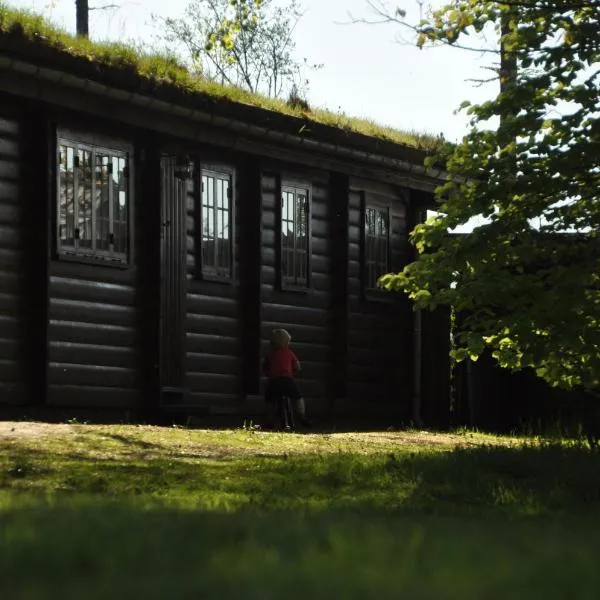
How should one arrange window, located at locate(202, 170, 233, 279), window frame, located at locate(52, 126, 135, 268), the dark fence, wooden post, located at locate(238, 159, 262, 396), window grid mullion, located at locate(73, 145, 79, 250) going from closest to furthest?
window frame, located at locate(52, 126, 135, 268) → window grid mullion, located at locate(73, 145, 79, 250) → window, located at locate(202, 170, 233, 279) → wooden post, located at locate(238, 159, 262, 396) → the dark fence

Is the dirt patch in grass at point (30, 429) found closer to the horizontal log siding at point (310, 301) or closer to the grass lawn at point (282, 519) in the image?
the grass lawn at point (282, 519)

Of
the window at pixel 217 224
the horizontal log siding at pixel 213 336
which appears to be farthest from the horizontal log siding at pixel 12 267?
the window at pixel 217 224

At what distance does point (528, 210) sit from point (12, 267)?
18.7 feet

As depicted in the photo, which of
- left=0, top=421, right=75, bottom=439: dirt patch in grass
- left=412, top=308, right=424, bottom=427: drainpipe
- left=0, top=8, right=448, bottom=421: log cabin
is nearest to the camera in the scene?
left=0, top=421, right=75, bottom=439: dirt patch in grass

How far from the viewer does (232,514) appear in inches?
259

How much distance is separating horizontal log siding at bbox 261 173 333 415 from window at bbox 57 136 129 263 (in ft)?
9.58

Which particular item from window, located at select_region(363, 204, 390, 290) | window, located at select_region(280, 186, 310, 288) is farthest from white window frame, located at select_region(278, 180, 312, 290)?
window, located at select_region(363, 204, 390, 290)

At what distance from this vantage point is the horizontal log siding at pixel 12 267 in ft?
48.7

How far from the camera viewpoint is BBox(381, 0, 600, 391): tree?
12352 mm

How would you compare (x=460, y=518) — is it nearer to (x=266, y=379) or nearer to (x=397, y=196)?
(x=266, y=379)

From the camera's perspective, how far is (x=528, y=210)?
12883 millimetres

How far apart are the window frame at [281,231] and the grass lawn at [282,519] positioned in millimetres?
5417

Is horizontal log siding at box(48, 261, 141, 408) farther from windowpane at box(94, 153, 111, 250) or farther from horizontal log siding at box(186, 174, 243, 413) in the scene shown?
horizontal log siding at box(186, 174, 243, 413)

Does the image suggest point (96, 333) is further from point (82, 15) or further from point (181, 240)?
point (82, 15)
